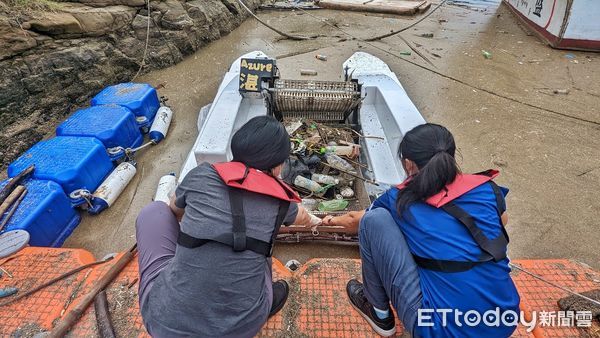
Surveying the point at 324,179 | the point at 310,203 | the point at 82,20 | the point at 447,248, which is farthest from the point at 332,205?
the point at 82,20

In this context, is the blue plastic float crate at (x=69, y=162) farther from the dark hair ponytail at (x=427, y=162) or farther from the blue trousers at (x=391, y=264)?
the dark hair ponytail at (x=427, y=162)

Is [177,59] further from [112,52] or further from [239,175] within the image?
[239,175]

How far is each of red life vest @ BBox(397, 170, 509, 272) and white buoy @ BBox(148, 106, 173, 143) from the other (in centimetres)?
445

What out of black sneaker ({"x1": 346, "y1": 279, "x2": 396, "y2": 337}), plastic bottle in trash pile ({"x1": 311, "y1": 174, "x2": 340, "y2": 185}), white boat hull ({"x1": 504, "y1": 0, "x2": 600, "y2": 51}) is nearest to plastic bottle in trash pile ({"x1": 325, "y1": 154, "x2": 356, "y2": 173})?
plastic bottle in trash pile ({"x1": 311, "y1": 174, "x2": 340, "y2": 185})

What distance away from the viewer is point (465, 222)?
134 centimetres

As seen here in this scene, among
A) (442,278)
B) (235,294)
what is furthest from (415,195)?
(235,294)

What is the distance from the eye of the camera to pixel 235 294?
4.54 feet

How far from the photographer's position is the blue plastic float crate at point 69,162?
10.7 ft

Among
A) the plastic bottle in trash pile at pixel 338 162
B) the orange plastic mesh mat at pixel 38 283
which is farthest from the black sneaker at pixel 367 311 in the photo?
the orange plastic mesh mat at pixel 38 283

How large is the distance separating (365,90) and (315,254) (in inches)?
87.2

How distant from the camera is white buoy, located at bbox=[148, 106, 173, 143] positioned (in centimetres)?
480

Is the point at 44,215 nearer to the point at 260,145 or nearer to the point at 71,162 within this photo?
the point at 71,162

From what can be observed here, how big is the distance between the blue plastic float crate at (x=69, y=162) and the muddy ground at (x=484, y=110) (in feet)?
1.44

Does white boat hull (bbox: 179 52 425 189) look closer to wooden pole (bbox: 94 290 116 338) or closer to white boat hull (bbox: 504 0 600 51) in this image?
wooden pole (bbox: 94 290 116 338)
